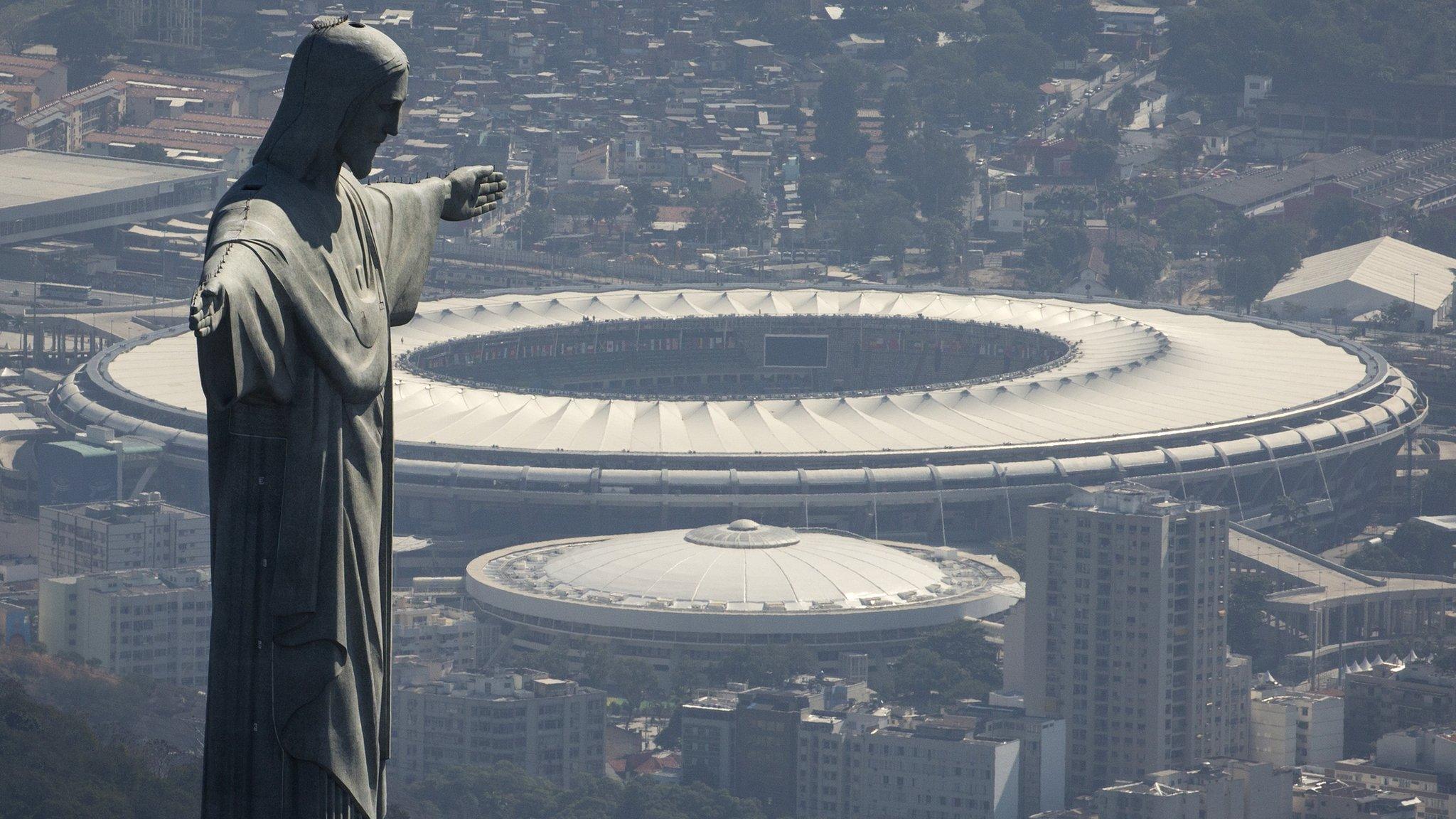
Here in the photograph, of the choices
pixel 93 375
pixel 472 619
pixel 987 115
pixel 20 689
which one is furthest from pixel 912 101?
pixel 20 689

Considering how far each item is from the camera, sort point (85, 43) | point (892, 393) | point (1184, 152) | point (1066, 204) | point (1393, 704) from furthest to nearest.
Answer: point (85, 43) → point (1184, 152) → point (1066, 204) → point (892, 393) → point (1393, 704)

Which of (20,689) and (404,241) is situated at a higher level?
(404,241)

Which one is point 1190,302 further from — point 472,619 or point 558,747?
point 558,747

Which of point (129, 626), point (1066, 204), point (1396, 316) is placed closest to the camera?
point (129, 626)

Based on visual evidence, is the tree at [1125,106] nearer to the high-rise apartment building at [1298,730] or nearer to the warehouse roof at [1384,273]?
the warehouse roof at [1384,273]

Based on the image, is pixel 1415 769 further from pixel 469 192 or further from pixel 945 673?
pixel 469 192

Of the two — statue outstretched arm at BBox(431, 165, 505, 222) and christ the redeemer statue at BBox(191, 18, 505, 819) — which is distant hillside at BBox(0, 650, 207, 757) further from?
christ the redeemer statue at BBox(191, 18, 505, 819)

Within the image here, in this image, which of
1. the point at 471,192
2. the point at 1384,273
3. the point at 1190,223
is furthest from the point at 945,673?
the point at 1190,223
